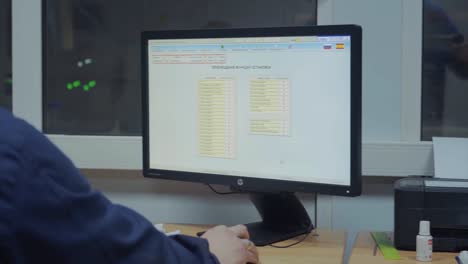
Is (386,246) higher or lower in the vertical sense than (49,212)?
lower

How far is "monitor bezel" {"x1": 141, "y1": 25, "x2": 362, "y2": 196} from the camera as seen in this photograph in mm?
1549

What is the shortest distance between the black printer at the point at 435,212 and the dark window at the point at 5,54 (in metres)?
1.40

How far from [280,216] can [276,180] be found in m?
0.18

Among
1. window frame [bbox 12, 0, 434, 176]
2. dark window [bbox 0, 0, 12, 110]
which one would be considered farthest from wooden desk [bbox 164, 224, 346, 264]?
dark window [bbox 0, 0, 12, 110]

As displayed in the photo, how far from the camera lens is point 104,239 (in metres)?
0.78

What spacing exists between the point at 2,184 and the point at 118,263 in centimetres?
19

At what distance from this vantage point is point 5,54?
2.26 m

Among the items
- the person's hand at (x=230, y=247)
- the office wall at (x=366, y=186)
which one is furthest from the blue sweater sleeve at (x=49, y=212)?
the office wall at (x=366, y=186)

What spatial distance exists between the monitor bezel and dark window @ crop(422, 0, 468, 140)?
0.51 m

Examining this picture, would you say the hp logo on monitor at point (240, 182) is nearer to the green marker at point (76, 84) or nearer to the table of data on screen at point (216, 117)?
the table of data on screen at point (216, 117)

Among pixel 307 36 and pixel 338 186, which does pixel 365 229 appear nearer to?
pixel 338 186

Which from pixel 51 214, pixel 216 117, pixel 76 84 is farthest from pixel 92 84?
pixel 51 214

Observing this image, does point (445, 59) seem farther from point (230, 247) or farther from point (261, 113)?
point (230, 247)

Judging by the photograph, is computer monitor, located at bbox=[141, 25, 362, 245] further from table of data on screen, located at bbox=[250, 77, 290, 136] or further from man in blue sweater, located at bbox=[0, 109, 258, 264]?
man in blue sweater, located at bbox=[0, 109, 258, 264]
